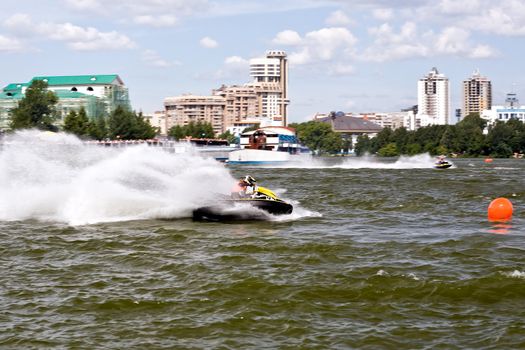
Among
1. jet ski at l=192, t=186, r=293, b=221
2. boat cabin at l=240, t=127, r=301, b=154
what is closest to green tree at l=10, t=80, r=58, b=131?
boat cabin at l=240, t=127, r=301, b=154

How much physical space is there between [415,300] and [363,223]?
13.9 m

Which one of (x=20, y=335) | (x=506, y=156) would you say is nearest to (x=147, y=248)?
(x=20, y=335)

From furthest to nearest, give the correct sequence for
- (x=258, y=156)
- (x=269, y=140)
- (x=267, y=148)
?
(x=269, y=140) < (x=267, y=148) < (x=258, y=156)

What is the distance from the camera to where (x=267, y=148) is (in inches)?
5103

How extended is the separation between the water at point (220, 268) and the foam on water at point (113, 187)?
75mm

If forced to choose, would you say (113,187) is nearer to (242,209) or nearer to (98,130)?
(242,209)

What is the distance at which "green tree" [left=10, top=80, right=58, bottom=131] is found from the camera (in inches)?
5984

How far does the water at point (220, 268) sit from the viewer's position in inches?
604

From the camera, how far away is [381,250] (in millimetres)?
Answer: 24000

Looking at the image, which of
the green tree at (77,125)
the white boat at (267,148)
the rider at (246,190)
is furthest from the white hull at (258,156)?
the rider at (246,190)

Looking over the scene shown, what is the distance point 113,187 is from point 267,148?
9783cm

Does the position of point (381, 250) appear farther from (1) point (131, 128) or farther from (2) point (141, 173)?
(1) point (131, 128)

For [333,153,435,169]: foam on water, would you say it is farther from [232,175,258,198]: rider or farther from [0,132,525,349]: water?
[232,175,258,198]: rider

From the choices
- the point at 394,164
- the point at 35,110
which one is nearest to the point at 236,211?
the point at 394,164
